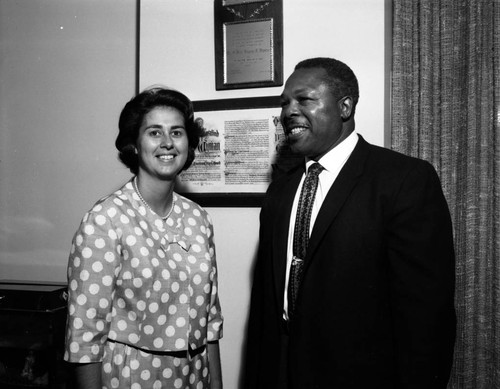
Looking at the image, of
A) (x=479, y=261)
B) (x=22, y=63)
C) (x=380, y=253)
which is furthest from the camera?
(x=22, y=63)

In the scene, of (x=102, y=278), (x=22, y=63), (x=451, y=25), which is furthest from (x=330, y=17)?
(x=22, y=63)

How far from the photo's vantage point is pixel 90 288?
1674 millimetres

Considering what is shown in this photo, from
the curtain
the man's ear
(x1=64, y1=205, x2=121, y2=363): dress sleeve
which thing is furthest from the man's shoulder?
(x1=64, y1=205, x2=121, y2=363): dress sleeve

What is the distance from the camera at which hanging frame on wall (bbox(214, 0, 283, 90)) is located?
246 centimetres

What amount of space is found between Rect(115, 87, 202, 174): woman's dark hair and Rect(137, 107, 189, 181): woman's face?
2cm

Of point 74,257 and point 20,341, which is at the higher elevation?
point 74,257

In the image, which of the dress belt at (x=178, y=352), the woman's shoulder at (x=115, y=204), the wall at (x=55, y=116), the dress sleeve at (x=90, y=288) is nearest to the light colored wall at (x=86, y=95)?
the wall at (x=55, y=116)

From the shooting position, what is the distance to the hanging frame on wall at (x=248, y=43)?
8.05ft

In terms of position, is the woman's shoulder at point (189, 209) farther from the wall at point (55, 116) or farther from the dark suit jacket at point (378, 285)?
the wall at point (55, 116)

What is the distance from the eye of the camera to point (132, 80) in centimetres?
288

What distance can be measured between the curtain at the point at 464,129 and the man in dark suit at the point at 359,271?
1.97ft

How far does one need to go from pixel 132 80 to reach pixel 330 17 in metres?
1.17

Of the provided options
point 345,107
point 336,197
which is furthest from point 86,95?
point 336,197

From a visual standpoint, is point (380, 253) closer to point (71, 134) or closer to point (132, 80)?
point (132, 80)
